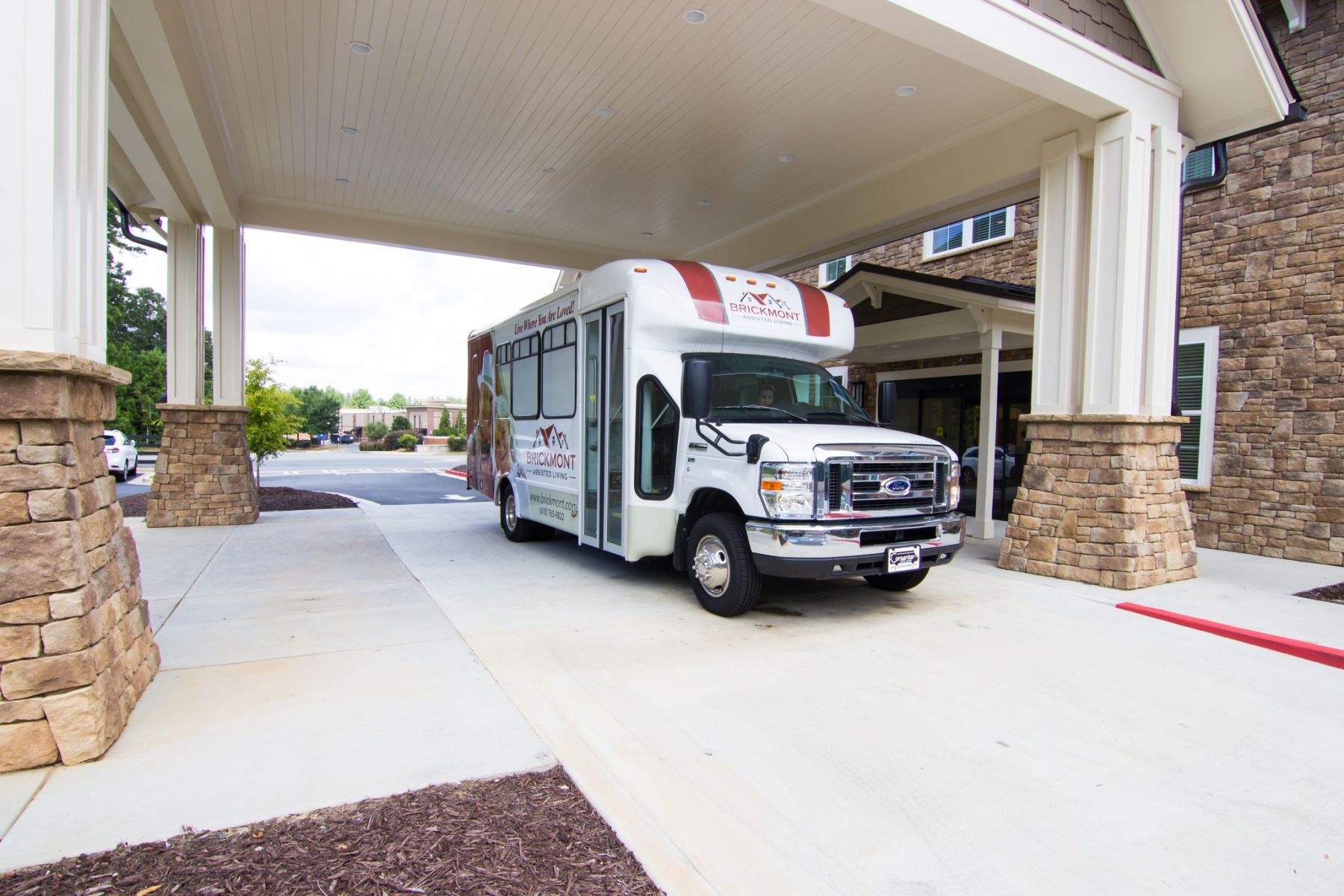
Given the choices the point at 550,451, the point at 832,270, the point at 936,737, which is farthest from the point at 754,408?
the point at 832,270

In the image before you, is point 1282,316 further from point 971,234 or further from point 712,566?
point 712,566

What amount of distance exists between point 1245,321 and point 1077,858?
366 inches

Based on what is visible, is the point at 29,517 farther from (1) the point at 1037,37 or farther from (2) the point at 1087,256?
(2) the point at 1087,256

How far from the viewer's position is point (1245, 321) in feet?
30.4

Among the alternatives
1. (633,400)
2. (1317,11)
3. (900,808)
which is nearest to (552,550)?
(633,400)

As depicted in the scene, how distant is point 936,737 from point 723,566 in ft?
8.09

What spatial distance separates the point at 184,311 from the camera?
1073cm

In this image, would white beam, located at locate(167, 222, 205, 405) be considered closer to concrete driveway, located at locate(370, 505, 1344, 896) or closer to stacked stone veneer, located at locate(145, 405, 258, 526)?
stacked stone veneer, located at locate(145, 405, 258, 526)

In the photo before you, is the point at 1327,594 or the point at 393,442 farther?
the point at 393,442

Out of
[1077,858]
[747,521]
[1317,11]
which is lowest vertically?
[1077,858]

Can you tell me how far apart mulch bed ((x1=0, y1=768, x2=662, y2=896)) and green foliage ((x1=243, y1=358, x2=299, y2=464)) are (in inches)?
486

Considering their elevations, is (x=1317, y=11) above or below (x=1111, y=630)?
above

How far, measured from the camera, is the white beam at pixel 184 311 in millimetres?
10719

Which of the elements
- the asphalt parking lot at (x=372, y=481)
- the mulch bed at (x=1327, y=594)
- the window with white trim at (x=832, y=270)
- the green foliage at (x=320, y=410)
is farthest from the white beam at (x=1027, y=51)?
the green foliage at (x=320, y=410)
